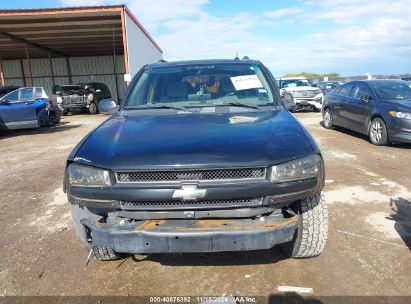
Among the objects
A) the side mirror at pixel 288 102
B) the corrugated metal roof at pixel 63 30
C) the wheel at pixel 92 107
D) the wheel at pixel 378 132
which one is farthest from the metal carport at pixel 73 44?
the side mirror at pixel 288 102

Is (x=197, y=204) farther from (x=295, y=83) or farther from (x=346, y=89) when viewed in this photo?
(x=295, y=83)

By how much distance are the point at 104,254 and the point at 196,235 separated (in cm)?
117

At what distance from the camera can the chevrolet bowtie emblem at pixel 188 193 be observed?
8.13 ft

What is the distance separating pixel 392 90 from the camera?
28.2 ft

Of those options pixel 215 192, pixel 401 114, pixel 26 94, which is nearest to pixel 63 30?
pixel 26 94

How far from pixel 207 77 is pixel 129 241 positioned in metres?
2.12

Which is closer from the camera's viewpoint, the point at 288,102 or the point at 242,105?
the point at 242,105

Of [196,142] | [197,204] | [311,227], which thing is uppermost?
[196,142]

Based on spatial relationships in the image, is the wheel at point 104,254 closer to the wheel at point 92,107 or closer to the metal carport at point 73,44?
the metal carport at point 73,44

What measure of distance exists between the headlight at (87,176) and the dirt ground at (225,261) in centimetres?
92

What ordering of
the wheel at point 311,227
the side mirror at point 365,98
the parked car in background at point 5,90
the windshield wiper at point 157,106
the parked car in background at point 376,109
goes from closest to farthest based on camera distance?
the wheel at point 311,227
the windshield wiper at point 157,106
the parked car in background at point 376,109
the side mirror at point 365,98
the parked car in background at point 5,90

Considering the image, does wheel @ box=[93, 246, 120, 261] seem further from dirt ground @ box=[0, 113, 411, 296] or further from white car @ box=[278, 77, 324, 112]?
white car @ box=[278, 77, 324, 112]

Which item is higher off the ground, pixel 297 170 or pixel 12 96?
pixel 297 170

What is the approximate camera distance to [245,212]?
2580mm
